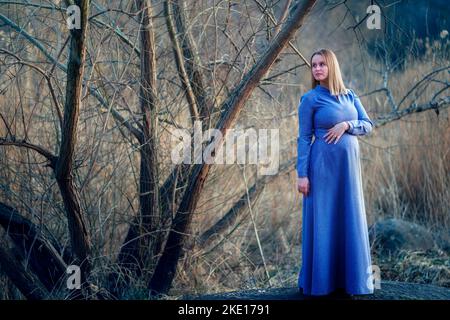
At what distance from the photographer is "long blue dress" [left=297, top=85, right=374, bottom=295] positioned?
502cm

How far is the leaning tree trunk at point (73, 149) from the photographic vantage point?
536 cm

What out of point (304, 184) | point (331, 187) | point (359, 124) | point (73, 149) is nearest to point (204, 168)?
point (73, 149)

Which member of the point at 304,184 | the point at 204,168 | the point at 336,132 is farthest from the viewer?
the point at 204,168

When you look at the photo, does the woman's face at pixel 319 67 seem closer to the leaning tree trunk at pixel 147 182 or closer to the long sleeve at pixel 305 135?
the long sleeve at pixel 305 135

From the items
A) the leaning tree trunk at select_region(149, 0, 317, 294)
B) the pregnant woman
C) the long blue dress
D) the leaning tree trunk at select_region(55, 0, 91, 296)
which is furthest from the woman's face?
the leaning tree trunk at select_region(55, 0, 91, 296)

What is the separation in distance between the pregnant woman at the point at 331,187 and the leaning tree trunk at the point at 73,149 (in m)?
1.71

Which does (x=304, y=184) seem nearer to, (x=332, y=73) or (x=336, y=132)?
(x=336, y=132)

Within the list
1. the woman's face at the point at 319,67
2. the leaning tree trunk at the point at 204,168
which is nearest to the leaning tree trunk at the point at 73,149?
the leaning tree trunk at the point at 204,168

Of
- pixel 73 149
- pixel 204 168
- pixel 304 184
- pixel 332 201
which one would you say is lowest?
pixel 332 201

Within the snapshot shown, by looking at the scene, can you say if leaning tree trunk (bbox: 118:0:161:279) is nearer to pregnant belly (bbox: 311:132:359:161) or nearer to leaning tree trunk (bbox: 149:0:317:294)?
leaning tree trunk (bbox: 149:0:317:294)

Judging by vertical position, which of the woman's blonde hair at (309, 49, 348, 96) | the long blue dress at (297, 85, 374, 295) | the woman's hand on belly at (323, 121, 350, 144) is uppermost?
the woman's blonde hair at (309, 49, 348, 96)

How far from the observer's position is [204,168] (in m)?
6.47

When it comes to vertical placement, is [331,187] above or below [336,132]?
below

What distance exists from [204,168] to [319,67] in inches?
71.9
